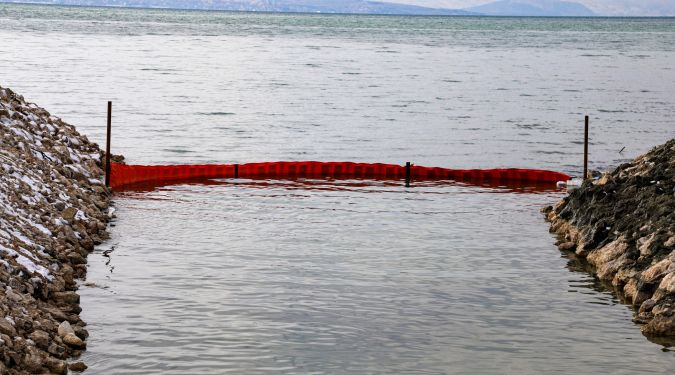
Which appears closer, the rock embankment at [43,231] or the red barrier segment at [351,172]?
the rock embankment at [43,231]

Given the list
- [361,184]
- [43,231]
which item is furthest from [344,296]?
[361,184]

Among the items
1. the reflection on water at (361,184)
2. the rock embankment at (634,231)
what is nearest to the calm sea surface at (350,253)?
the reflection on water at (361,184)

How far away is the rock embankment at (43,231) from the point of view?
13.4 metres

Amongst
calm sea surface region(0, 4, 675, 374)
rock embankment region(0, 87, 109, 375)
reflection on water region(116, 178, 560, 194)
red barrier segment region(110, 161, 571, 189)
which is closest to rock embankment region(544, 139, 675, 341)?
calm sea surface region(0, 4, 675, 374)

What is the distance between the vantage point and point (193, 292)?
17141mm

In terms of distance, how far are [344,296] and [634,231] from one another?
5.34 metres

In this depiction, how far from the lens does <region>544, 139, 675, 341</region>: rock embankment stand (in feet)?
53.3

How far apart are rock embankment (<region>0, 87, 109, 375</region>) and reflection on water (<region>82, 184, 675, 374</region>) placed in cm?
46

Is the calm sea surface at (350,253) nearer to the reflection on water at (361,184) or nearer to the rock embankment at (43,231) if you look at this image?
the reflection on water at (361,184)

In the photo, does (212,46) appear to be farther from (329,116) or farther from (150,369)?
(150,369)

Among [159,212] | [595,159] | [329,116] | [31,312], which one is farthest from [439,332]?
[329,116]

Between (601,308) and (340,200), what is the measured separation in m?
10.7

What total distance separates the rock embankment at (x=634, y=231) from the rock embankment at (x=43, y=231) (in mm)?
7966

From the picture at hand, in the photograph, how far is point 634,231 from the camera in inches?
752
